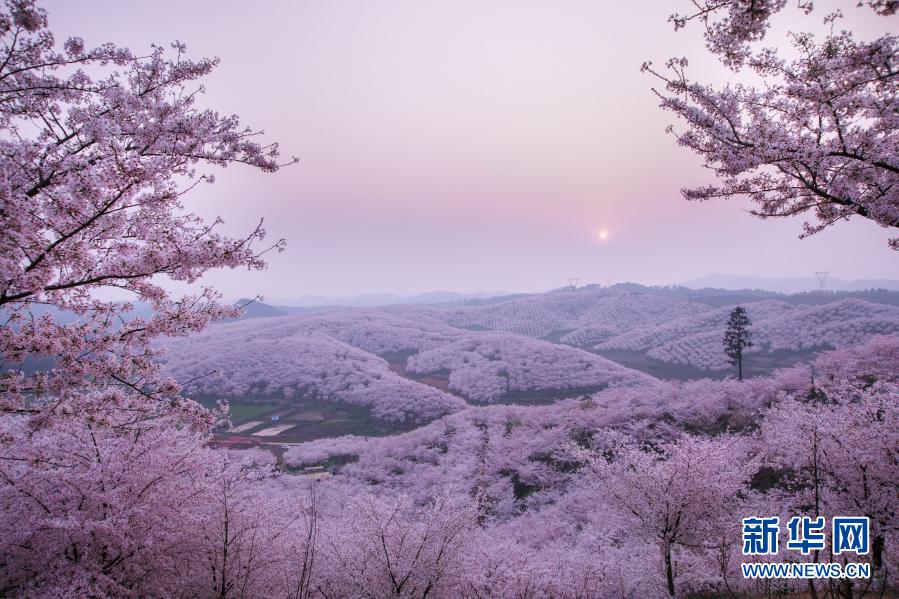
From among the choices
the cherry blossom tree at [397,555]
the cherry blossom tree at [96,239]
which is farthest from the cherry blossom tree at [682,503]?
the cherry blossom tree at [96,239]

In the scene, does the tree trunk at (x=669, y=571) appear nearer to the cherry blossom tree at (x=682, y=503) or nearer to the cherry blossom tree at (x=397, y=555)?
the cherry blossom tree at (x=682, y=503)

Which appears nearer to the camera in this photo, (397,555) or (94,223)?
(94,223)

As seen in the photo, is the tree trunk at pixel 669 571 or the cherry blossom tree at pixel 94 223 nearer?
the cherry blossom tree at pixel 94 223

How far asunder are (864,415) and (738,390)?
66.5 feet

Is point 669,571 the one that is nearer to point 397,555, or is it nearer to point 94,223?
point 397,555

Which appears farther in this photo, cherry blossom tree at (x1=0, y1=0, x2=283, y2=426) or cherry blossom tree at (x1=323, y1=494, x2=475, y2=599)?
cherry blossom tree at (x1=323, y1=494, x2=475, y2=599)

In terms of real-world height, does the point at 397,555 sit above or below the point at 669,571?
above

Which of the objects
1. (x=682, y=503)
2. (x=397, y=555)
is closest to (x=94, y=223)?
(x=397, y=555)

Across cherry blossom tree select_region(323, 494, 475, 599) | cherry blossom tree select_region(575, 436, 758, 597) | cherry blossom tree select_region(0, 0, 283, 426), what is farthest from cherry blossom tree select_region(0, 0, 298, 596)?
cherry blossom tree select_region(575, 436, 758, 597)

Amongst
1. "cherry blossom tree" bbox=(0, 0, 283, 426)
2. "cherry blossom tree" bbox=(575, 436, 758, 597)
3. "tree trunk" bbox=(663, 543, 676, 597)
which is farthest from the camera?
"cherry blossom tree" bbox=(575, 436, 758, 597)

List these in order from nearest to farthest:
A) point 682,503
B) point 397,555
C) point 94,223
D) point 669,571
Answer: point 94,223 < point 669,571 < point 682,503 < point 397,555

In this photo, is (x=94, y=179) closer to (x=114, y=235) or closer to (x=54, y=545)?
(x=114, y=235)

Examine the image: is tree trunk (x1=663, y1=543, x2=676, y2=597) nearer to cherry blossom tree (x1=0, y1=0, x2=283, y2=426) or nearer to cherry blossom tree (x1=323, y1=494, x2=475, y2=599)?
cherry blossom tree (x1=323, y1=494, x2=475, y2=599)

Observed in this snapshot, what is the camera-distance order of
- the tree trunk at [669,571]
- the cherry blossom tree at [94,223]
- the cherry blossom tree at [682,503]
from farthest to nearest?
the cherry blossom tree at [682,503] < the tree trunk at [669,571] < the cherry blossom tree at [94,223]
